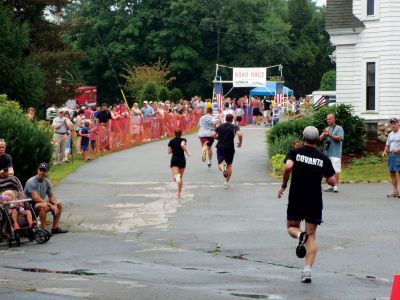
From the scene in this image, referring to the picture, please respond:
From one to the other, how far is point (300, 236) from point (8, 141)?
29.0 ft

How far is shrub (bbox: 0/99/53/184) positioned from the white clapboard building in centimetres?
1661

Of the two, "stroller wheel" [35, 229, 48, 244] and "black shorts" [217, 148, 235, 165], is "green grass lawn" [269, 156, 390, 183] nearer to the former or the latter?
"black shorts" [217, 148, 235, 165]

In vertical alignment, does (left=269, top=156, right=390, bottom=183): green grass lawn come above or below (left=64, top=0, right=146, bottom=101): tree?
below

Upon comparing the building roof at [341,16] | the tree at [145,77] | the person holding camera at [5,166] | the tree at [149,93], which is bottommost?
the person holding camera at [5,166]

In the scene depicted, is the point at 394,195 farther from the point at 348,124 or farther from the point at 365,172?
the point at 348,124

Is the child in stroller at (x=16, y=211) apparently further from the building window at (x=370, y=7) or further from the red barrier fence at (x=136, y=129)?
the building window at (x=370, y=7)

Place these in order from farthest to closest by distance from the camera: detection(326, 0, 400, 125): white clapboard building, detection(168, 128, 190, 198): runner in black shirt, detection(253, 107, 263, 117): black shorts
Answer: detection(253, 107, 263, 117): black shorts, detection(326, 0, 400, 125): white clapboard building, detection(168, 128, 190, 198): runner in black shirt

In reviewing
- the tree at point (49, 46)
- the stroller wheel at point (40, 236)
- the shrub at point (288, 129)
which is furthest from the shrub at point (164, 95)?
the stroller wheel at point (40, 236)

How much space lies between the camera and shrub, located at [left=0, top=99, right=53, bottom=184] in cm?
2022

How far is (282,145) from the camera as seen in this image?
101 feet

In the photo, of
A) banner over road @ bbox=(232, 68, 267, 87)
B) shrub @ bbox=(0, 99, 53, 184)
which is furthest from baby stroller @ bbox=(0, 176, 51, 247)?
banner over road @ bbox=(232, 68, 267, 87)

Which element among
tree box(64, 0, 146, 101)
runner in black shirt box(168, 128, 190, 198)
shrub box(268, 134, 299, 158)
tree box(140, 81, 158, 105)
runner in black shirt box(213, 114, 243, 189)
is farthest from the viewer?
tree box(64, 0, 146, 101)

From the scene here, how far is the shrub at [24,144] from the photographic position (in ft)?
66.3

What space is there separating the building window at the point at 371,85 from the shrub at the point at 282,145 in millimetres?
5153
